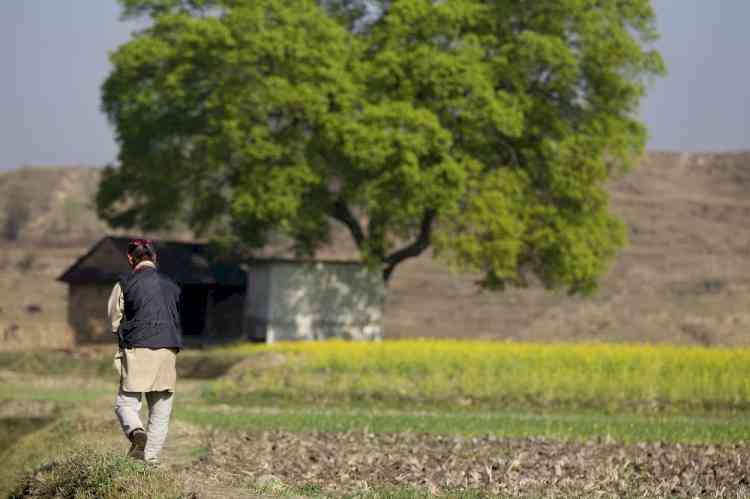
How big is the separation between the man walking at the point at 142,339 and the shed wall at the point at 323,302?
32857mm

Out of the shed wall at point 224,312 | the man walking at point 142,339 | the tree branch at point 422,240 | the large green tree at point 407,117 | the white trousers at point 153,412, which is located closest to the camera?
the man walking at point 142,339

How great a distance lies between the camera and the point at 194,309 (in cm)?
5153

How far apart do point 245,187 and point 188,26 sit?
234 inches

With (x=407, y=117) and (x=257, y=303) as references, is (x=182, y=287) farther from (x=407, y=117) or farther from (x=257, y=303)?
(x=407, y=117)

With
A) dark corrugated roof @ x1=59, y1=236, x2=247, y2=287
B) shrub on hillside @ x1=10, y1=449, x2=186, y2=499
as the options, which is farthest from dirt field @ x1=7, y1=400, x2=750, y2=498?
dark corrugated roof @ x1=59, y1=236, x2=247, y2=287

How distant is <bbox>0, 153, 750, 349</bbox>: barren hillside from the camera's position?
67.0m

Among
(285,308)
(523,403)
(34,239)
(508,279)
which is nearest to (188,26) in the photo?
(285,308)

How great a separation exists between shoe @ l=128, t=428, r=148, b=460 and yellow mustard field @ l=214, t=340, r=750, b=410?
1696 centimetres

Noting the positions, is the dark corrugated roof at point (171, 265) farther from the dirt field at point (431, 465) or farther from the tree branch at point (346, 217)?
the dirt field at point (431, 465)

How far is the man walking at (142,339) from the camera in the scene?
492 inches

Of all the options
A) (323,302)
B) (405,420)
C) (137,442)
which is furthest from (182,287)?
(137,442)

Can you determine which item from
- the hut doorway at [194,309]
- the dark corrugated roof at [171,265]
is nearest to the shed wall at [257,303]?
the dark corrugated roof at [171,265]

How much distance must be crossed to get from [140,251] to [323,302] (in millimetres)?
33758

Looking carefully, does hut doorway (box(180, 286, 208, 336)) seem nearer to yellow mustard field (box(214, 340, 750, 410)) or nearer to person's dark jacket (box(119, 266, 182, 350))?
yellow mustard field (box(214, 340, 750, 410))
